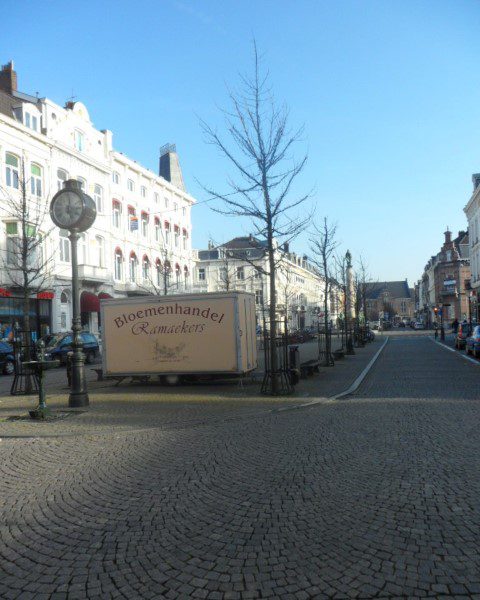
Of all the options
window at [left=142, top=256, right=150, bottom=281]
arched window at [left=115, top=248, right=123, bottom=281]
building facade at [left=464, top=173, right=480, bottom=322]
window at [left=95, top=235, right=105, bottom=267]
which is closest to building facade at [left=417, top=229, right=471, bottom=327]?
building facade at [left=464, top=173, right=480, bottom=322]

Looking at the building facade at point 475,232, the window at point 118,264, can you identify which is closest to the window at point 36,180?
the window at point 118,264

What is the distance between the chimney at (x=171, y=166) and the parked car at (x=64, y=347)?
110 ft

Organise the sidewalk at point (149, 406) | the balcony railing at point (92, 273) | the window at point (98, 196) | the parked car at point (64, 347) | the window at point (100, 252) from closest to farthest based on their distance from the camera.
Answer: the sidewalk at point (149, 406), the parked car at point (64, 347), the balcony railing at point (92, 273), the window at point (98, 196), the window at point (100, 252)

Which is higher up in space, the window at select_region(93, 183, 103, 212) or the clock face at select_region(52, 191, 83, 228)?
the window at select_region(93, 183, 103, 212)

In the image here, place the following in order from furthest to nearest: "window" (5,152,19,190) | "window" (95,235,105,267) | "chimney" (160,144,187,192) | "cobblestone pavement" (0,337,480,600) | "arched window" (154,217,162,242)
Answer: "chimney" (160,144,187,192)
"arched window" (154,217,162,242)
"window" (95,235,105,267)
"window" (5,152,19,190)
"cobblestone pavement" (0,337,480,600)

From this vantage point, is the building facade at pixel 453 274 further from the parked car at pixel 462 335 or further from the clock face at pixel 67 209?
the clock face at pixel 67 209

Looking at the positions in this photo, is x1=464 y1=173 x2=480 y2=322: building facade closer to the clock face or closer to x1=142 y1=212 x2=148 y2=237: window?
x1=142 y1=212 x2=148 y2=237: window

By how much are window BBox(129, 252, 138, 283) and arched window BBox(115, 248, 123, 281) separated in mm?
1388

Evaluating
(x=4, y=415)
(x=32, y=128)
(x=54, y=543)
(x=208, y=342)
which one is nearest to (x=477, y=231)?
(x=32, y=128)

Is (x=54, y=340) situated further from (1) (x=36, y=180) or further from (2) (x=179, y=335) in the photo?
(2) (x=179, y=335)

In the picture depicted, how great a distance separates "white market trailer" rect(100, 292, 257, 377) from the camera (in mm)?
14961

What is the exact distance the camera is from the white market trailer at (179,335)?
14961 mm

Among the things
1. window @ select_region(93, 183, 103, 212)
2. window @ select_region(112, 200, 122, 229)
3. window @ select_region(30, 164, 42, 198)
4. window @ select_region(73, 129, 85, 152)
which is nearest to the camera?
window @ select_region(30, 164, 42, 198)

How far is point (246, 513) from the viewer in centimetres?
480
